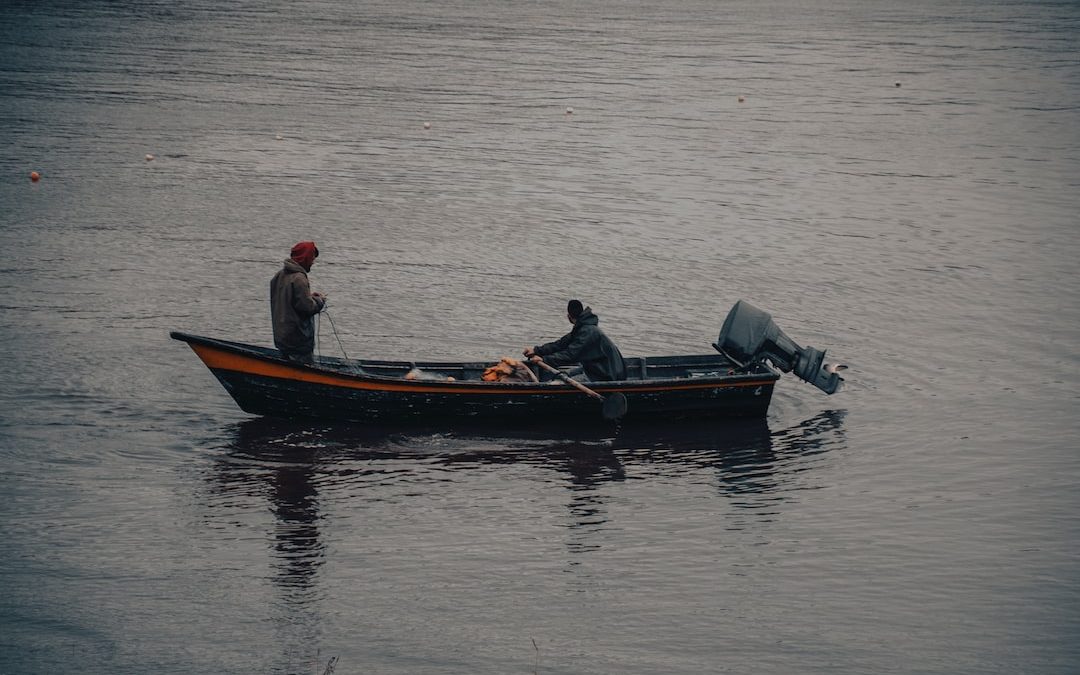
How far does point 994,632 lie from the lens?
11273mm

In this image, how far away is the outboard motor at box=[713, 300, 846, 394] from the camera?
1600 cm

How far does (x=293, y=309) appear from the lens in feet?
47.5

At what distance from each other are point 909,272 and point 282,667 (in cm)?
1722

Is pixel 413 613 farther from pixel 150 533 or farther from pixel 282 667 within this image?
pixel 150 533

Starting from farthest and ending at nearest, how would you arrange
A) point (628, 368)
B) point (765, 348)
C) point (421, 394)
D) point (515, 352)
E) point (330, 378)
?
point (515, 352), point (628, 368), point (765, 348), point (421, 394), point (330, 378)

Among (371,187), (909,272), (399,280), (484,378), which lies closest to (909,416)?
(484,378)

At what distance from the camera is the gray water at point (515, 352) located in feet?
36.6

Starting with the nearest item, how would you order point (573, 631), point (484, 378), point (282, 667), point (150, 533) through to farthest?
point (282, 667)
point (573, 631)
point (150, 533)
point (484, 378)

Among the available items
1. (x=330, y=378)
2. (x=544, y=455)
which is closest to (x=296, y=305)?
(x=330, y=378)

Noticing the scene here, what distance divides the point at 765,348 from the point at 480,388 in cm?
374

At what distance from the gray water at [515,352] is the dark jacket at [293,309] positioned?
49.8 inches

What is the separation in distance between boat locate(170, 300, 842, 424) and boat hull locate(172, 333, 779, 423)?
12mm

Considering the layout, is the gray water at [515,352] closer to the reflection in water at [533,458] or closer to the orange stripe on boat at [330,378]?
the reflection in water at [533,458]

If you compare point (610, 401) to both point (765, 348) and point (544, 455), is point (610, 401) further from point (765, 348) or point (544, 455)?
point (765, 348)
